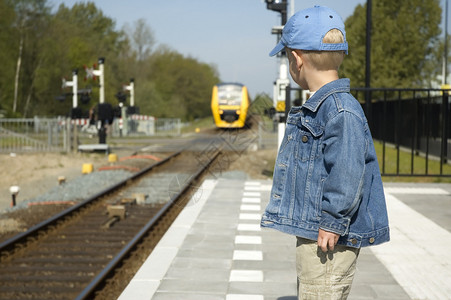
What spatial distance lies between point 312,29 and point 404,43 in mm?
34590

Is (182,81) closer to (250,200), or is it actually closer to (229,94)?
(229,94)

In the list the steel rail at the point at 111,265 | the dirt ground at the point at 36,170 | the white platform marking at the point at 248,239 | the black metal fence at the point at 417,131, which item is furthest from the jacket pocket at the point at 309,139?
the dirt ground at the point at 36,170

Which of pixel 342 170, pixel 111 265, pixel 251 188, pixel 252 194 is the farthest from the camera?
pixel 251 188

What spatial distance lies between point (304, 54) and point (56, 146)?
2295cm

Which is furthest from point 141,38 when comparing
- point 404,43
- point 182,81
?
point 404,43

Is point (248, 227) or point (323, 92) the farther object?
point (248, 227)

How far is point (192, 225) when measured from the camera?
25.7 feet

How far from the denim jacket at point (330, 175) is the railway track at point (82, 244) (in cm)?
209

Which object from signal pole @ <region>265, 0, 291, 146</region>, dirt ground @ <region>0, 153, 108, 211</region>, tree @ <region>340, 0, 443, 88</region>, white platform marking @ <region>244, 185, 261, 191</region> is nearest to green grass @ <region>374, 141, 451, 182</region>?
signal pole @ <region>265, 0, 291, 146</region>

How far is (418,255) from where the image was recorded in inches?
241

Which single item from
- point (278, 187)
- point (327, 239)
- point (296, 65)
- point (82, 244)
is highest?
point (296, 65)

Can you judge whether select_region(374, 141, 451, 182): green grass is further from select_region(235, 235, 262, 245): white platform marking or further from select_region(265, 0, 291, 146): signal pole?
select_region(235, 235, 262, 245): white platform marking

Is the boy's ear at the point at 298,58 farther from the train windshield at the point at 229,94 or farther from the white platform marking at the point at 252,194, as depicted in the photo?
the train windshield at the point at 229,94

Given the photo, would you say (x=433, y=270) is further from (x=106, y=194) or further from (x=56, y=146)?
(x=56, y=146)
